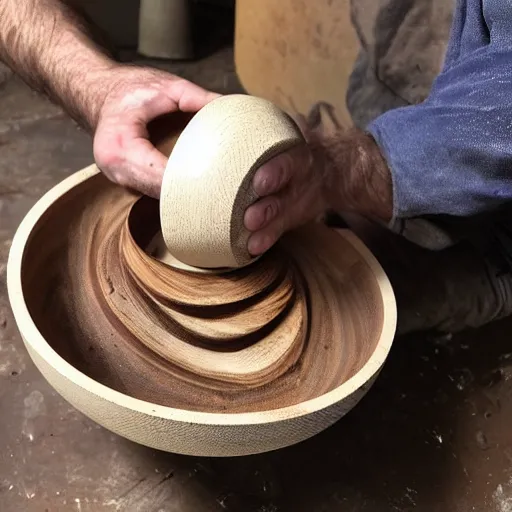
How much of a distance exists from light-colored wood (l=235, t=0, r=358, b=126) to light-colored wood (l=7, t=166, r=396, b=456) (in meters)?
0.57

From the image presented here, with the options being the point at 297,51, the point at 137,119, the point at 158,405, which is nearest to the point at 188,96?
the point at 137,119

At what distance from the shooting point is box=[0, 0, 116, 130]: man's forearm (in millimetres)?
1107

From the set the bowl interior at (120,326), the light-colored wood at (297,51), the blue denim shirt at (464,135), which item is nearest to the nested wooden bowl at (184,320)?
the bowl interior at (120,326)

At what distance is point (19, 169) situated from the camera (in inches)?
59.5

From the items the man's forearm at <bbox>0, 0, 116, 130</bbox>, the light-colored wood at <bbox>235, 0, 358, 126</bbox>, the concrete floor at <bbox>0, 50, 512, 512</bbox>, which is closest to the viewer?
the concrete floor at <bbox>0, 50, 512, 512</bbox>

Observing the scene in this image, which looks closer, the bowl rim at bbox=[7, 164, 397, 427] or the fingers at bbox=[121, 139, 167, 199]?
the bowl rim at bbox=[7, 164, 397, 427]

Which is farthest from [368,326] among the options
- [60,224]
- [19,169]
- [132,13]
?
[132,13]

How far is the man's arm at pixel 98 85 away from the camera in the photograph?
0.93m

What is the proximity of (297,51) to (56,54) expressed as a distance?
620 millimetres

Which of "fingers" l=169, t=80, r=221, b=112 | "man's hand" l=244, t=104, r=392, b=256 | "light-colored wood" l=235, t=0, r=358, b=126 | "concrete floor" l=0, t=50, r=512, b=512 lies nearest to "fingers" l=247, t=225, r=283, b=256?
"man's hand" l=244, t=104, r=392, b=256

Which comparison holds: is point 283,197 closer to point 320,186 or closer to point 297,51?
point 320,186

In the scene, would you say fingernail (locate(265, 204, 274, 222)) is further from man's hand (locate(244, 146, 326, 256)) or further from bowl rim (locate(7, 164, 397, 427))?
bowl rim (locate(7, 164, 397, 427))

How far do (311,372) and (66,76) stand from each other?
627 mm

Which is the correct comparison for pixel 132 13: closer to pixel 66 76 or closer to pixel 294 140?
pixel 66 76
